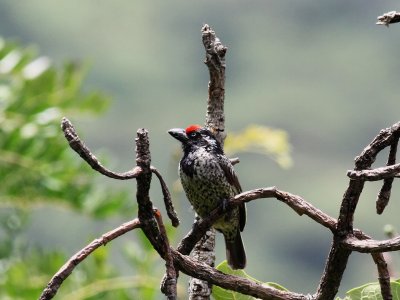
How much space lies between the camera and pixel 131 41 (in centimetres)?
7688

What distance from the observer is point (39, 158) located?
3.88 meters

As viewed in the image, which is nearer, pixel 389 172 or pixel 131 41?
pixel 389 172

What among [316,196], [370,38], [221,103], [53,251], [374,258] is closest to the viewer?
[374,258]

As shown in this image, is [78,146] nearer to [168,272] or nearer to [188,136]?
[168,272]

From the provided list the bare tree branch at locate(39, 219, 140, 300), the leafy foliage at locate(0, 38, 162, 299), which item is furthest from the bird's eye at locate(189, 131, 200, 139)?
the bare tree branch at locate(39, 219, 140, 300)

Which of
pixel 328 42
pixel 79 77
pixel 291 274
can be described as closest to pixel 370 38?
pixel 328 42

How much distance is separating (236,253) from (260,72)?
69.6 meters

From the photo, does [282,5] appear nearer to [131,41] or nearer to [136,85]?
[131,41]

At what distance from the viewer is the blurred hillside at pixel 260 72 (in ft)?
199

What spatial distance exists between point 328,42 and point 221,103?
240 feet

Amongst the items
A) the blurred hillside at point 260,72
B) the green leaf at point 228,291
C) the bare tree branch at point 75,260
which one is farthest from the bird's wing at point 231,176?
the blurred hillside at point 260,72

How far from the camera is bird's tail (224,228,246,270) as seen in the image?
2.74 meters

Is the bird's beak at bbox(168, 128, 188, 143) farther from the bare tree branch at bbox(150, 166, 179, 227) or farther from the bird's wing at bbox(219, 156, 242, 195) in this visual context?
the bare tree branch at bbox(150, 166, 179, 227)

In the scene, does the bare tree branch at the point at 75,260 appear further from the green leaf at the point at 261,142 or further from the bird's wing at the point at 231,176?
the green leaf at the point at 261,142
